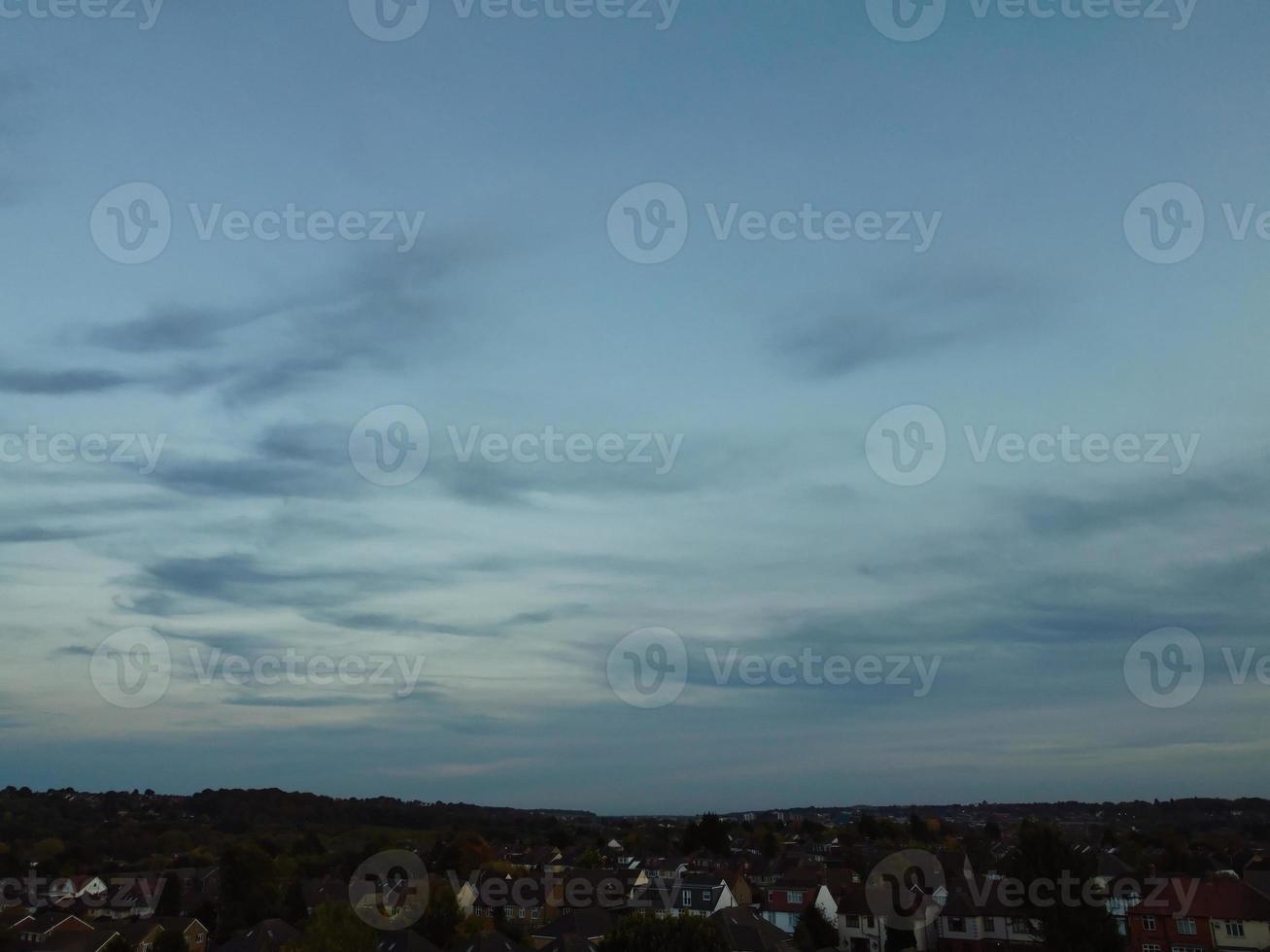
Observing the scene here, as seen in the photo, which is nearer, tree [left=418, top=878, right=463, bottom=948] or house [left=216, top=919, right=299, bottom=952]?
tree [left=418, top=878, right=463, bottom=948]

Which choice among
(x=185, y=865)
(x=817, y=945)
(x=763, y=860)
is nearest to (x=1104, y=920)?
(x=817, y=945)


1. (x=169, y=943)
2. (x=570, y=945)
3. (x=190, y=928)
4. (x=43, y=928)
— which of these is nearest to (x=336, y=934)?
(x=169, y=943)

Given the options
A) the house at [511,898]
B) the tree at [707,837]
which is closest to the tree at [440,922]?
the house at [511,898]

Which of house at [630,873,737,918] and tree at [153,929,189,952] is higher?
tree at [153,929,189,952]

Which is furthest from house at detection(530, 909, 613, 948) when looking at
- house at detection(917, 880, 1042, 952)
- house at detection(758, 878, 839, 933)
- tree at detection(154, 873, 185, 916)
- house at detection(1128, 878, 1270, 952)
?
tree at detection(154, 873, 185, 916)

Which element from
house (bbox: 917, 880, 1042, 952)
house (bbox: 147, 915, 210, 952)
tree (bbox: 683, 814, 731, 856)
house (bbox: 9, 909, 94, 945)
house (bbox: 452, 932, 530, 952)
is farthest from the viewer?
tree (bbox: 683, 814, 731, 856)

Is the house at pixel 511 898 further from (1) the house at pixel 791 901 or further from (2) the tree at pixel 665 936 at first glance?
(2) the tree at pixel 665 936

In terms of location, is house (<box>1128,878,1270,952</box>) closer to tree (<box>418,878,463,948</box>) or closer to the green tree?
tree (<box>418,878,463,948</box>)
